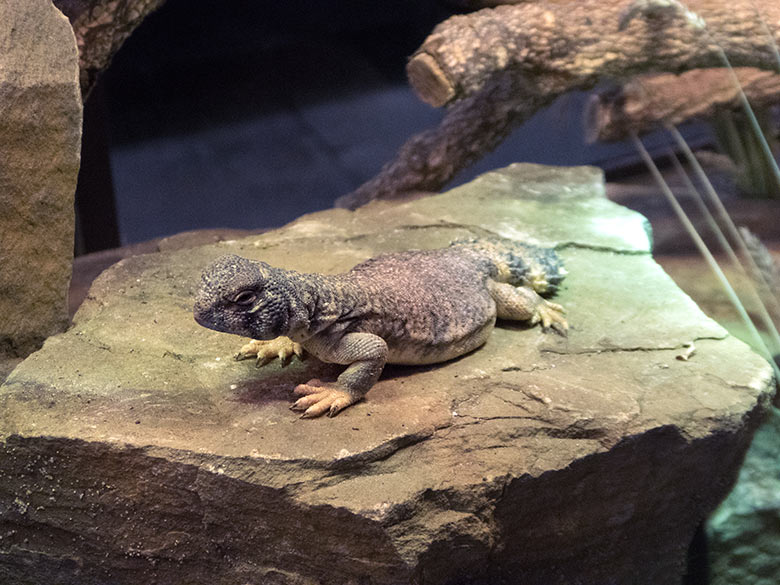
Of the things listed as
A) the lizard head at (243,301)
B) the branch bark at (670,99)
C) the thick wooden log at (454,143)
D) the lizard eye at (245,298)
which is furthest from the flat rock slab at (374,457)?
the branch bark at (670,99)

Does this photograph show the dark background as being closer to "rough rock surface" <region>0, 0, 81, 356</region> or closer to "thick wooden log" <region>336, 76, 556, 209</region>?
"thick wooden log" <region>336, 76, 556, 209</region>

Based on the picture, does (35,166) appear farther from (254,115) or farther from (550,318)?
(550,318)

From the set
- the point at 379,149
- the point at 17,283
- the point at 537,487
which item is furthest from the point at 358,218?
the point at 537,487

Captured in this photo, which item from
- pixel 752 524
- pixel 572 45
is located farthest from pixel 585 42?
pixel 752 524

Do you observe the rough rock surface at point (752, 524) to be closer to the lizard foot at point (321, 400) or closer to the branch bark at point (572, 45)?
the lizard foot at point (321, 400)

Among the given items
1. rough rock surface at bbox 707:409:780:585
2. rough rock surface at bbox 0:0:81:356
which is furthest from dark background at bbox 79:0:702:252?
rough rock surface at bbox 707:409:780:585

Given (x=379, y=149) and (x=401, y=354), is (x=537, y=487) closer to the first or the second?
(x=401, y=354)

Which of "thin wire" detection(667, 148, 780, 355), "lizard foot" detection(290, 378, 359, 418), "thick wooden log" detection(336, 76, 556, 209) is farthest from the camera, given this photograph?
"thick wooden log" detection(336, 76, 556, 209)
